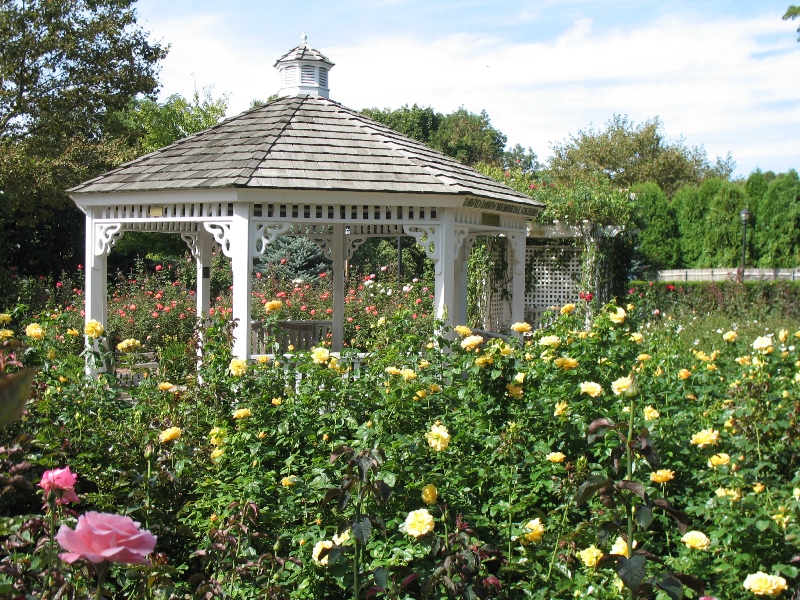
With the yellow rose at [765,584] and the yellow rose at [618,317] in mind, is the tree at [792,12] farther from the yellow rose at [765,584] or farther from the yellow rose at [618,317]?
the yellow rose at [765,584]

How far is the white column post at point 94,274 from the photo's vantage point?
8.48 m

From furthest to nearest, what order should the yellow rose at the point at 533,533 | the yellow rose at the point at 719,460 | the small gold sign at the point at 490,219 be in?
the small gold sign at the point at 490,219 < the yellow rose at the point at 719,460 < the yellow rose at the point at 533,533

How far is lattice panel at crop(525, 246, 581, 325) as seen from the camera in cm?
1797

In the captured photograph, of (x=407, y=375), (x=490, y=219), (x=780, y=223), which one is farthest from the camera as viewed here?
(x=780, y=223)

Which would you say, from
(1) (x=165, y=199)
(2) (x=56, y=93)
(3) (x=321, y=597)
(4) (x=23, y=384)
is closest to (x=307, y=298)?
(1) (x=165, y=199)

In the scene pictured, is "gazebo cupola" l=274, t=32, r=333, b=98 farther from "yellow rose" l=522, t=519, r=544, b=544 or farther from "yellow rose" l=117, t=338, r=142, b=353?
"yellow rose" l=522, t=519, r=544, b=544

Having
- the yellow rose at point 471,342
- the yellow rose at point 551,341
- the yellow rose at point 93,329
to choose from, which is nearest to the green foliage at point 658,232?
the yellow rose at point 551,341

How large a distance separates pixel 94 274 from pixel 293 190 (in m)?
2.77

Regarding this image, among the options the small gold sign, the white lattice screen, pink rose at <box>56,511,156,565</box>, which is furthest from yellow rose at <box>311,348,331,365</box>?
the white lattice screen

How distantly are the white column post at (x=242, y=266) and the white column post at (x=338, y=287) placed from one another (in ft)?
10.3

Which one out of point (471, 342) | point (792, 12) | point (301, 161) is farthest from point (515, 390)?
point (792, 12)

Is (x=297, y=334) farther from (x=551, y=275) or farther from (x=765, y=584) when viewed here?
(x=765, y=584)

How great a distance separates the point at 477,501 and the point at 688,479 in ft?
3.35

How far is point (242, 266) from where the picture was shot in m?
7.43
